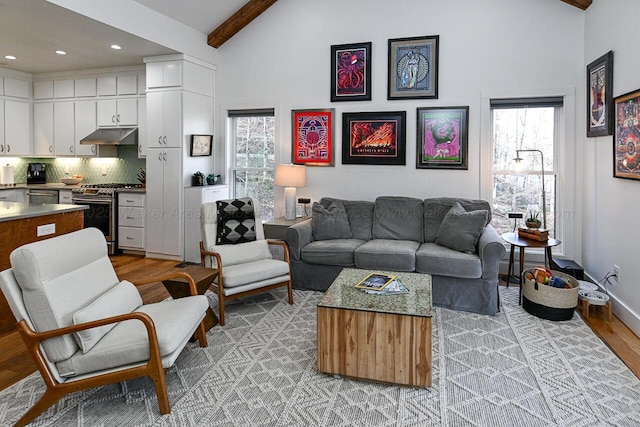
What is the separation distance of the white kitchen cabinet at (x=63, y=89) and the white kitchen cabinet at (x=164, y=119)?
185cm

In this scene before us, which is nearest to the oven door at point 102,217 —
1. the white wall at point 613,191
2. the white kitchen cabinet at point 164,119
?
the white kitchen cabinet at point 164,119

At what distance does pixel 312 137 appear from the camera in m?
5.48

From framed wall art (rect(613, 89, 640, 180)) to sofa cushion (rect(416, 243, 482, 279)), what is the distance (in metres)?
1.35

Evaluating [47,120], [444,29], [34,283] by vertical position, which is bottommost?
[34,283]

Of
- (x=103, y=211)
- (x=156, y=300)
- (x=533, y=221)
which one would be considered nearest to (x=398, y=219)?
(x=533, y=221)

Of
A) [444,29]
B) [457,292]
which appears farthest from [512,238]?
[444,29]

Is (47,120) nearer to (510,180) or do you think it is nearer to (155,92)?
(155,92)

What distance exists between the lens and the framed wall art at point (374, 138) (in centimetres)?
512

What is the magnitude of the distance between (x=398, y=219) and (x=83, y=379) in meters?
3.36

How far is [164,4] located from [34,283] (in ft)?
12.5

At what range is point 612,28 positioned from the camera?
146 inches

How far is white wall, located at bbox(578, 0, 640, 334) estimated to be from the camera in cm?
331

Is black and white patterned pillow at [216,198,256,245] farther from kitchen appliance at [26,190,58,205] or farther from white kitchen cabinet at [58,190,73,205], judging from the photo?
kitchen appliance at [26,190,58,205]

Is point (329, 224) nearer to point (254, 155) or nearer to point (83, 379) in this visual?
point (254, 155)
